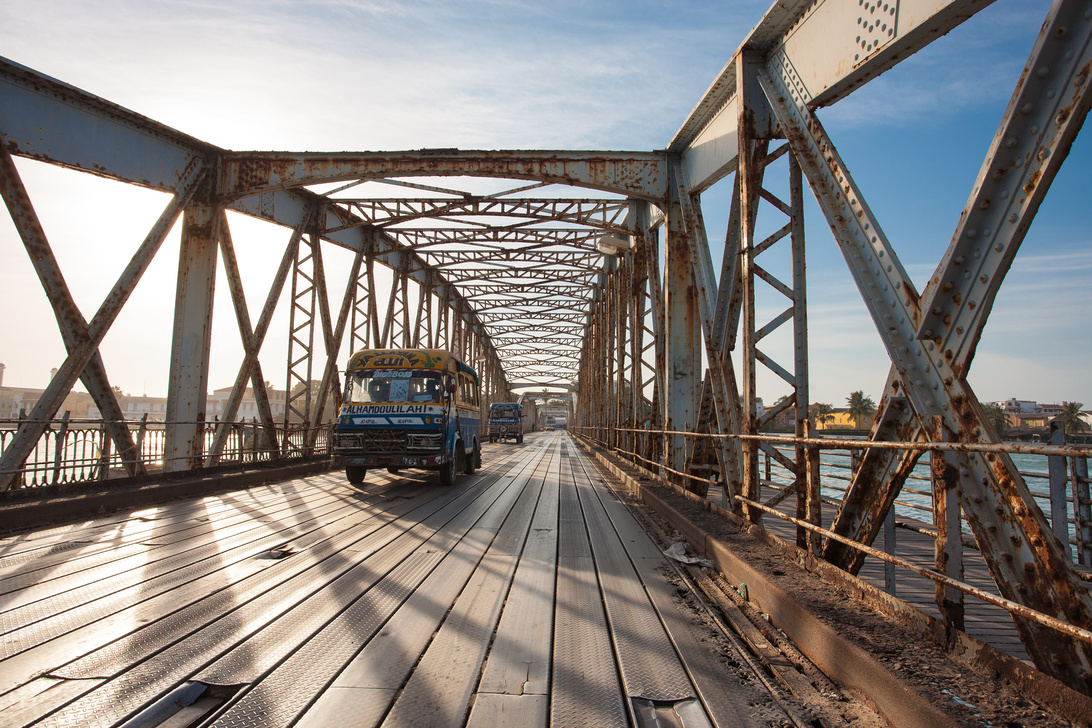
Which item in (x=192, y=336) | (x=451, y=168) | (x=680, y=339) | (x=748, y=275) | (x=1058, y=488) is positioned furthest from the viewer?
(x=451, y=168)

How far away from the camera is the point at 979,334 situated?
9.48 ft

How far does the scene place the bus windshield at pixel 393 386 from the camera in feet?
38.0

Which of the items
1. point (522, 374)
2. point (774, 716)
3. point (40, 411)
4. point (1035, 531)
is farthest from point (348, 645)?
point (522, 374)

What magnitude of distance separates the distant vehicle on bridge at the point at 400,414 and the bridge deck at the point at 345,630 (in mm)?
4123

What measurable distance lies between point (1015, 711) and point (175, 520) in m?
7.59

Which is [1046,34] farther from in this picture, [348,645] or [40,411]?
[40,411]

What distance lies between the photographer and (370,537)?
632 cm

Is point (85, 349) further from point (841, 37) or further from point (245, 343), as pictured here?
point (841, 37)

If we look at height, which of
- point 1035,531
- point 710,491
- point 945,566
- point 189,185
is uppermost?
point 189,185

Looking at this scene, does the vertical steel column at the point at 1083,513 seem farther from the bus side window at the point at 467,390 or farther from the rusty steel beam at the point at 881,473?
the bus side window at the point at 467,390

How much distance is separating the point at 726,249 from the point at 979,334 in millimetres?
3298

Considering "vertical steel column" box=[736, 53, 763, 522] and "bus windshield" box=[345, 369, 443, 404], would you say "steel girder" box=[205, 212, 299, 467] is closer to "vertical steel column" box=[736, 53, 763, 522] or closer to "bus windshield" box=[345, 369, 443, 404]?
"bus windshield" box=[345, 369, 443, 404]

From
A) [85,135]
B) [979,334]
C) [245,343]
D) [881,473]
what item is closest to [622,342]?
[245,343]

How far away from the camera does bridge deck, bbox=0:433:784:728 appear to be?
2.60 metres
